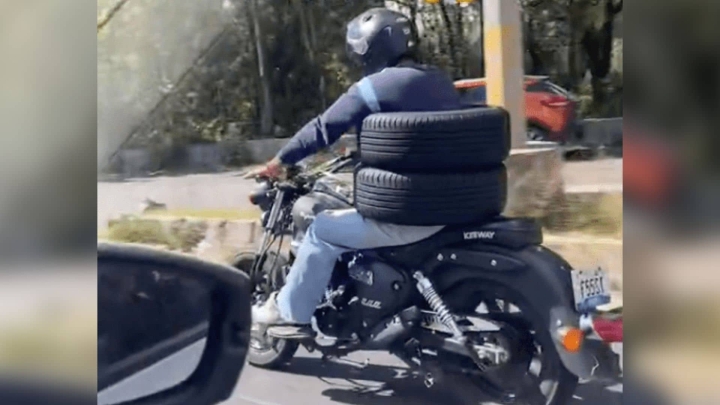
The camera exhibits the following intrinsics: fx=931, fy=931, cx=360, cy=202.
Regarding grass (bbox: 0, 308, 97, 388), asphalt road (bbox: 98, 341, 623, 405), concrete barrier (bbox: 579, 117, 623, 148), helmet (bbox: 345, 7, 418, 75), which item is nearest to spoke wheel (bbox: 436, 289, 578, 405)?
asphalt road (bbox: 98, 341, 623, 405)

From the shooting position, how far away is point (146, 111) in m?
3.21

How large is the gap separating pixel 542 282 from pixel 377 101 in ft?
2.52

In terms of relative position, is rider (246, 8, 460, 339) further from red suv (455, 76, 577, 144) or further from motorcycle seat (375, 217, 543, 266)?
red suv (455, 76, 577, 144)

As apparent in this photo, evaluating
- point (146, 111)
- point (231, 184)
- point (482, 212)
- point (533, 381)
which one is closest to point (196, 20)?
point (146, 111)

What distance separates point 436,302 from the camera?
296 centimetres

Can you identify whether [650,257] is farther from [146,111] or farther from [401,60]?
[146,111]

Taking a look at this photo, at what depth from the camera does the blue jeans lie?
3006 millimetres

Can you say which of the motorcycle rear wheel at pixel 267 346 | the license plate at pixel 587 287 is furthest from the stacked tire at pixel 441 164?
the motorcycle rear wheel at pixel 267 346

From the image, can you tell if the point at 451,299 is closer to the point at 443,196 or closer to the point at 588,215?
the point at 443,196

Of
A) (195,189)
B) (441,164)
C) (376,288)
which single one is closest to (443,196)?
(441,164)

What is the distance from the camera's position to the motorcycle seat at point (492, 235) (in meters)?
2.89

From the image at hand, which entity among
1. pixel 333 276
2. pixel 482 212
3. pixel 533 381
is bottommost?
pixel 533 381

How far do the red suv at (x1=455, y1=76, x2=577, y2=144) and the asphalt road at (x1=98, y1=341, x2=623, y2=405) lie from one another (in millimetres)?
810

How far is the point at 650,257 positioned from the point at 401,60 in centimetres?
101
